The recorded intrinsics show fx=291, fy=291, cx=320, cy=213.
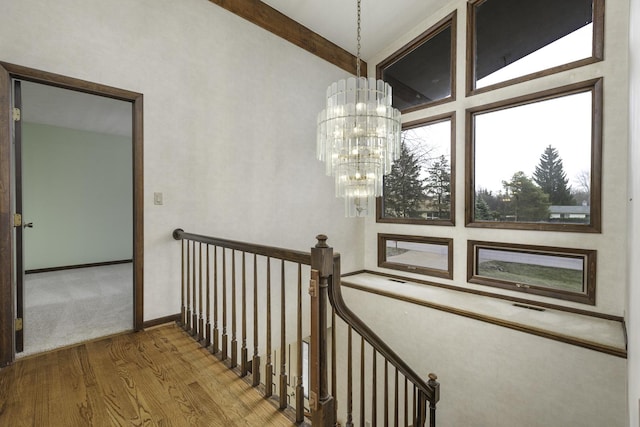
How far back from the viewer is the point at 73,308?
10.5 feet

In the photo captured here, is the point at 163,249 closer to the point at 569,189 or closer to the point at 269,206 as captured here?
the point at 269,206

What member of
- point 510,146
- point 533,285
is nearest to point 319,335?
point 533,285

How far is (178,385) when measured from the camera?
6.10 ft

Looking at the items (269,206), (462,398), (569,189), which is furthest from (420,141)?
(462,398)

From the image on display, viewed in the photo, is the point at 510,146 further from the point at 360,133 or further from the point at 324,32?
the point at 324,32

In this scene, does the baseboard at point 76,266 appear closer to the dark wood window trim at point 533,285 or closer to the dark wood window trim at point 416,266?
the dark wood window trim at point 416,266

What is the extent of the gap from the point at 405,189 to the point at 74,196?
6.13m

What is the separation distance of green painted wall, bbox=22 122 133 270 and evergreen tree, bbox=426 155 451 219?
605cm

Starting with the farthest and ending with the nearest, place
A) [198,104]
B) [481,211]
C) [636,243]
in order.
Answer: [481,211], [198,104], [636,243]

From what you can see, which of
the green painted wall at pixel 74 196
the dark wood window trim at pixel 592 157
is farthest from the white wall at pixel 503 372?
the green painted wall at pixel 74 196

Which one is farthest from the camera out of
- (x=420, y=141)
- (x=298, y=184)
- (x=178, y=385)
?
(x=420, y=141)

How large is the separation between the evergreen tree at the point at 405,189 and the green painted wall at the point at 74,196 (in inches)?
214

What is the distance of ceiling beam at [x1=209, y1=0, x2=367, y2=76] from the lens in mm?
3391

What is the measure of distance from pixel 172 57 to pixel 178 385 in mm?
→ 2847
